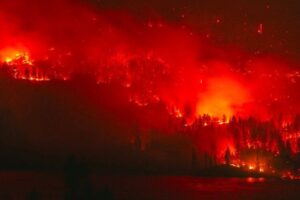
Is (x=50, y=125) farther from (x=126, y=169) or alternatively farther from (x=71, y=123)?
(x=126, y=169)

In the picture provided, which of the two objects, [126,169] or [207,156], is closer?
[126,169]

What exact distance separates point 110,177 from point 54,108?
25.0m

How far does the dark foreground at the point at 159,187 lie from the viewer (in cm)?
10375

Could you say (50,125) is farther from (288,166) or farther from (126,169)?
(288,166)

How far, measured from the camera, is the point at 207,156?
152000 millimetres

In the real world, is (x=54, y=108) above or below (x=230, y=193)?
above

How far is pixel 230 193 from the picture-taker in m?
128

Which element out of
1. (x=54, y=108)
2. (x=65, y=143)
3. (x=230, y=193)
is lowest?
(x=230, y=193)

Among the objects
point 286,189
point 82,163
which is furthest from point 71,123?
point 82,163

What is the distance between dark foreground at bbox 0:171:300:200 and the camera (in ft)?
340

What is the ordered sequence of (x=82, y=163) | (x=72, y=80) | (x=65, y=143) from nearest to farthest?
(x=82, y=163), (x=65, y=143), (x=72, y=80)

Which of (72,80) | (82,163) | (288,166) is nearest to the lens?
(82,163)

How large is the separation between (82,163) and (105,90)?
107041 mm

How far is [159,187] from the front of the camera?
412 feet
